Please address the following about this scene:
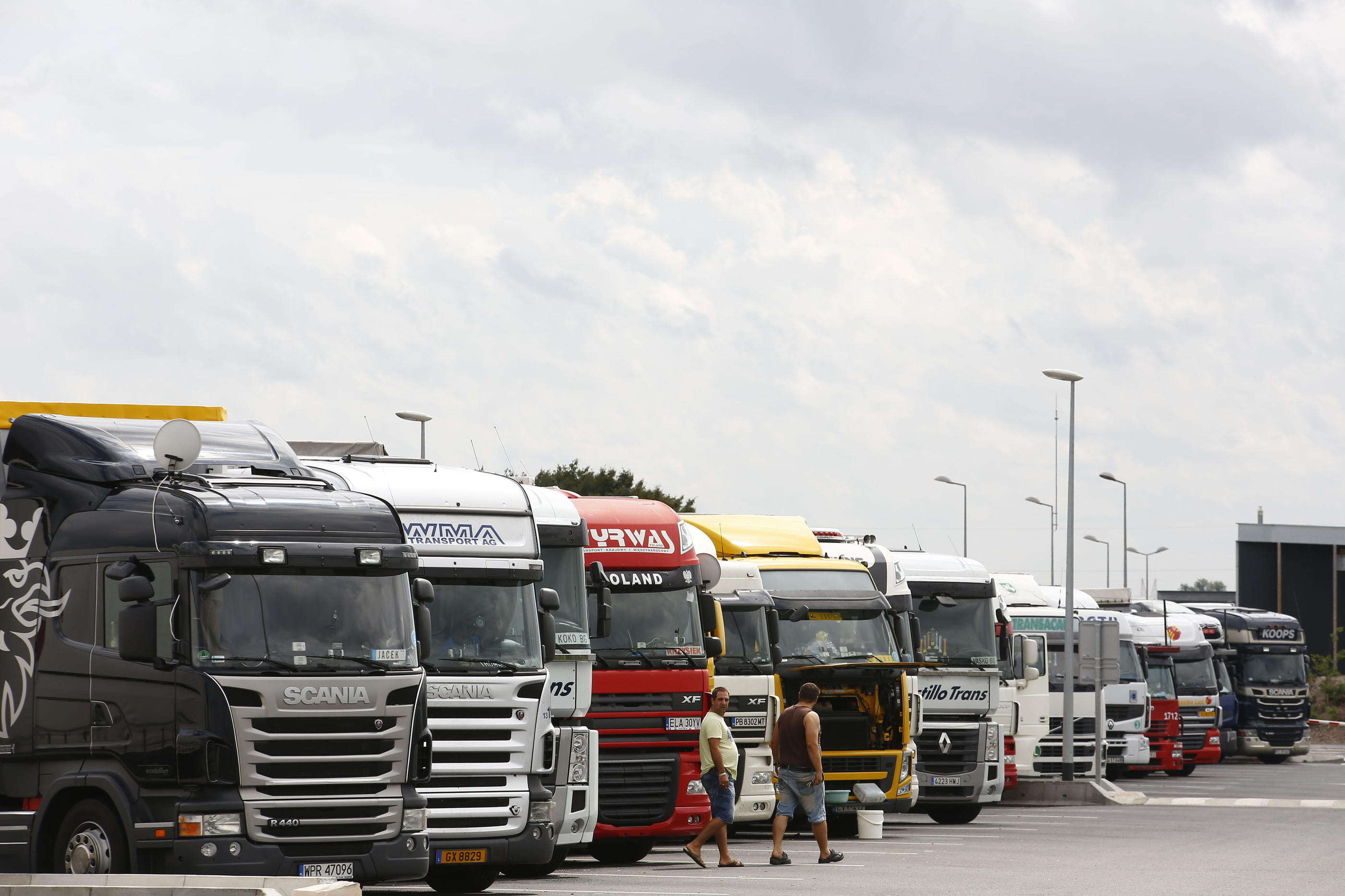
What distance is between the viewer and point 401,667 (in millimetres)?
13148

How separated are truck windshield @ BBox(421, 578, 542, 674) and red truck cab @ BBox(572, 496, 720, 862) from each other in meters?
2.88

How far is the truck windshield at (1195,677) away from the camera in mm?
41906

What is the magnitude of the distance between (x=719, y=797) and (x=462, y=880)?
138 inches

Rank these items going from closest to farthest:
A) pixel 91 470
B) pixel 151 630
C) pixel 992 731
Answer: pixel 151 630, pixel 91 470, pixel 992 731

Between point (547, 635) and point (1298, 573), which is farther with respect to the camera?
point (1298, 573)

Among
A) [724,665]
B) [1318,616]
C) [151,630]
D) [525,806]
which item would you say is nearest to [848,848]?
[724,665]

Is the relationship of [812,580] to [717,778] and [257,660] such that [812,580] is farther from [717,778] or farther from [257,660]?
[257,660]

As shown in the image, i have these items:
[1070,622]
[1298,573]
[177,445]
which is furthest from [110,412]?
[1298,573]

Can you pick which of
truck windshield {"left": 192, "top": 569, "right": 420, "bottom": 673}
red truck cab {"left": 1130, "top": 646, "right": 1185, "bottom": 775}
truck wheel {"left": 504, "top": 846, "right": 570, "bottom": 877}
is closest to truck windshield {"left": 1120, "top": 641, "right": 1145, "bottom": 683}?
red truck cab {"left": 1130, "top": 646, "right": 1185, "bottom": 775}

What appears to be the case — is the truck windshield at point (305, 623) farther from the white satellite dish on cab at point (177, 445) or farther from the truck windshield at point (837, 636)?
the truck windshield at point (837, 636)

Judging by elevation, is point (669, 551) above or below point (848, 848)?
above

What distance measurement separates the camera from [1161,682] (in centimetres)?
3938

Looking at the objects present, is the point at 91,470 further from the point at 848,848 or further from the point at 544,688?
the point at 848,848

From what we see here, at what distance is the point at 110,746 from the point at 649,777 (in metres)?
7.14
